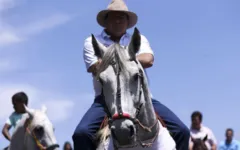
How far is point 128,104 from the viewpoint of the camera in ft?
21.9

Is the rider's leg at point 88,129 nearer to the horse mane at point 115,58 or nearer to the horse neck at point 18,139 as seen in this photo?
the horse mane at point 115,58

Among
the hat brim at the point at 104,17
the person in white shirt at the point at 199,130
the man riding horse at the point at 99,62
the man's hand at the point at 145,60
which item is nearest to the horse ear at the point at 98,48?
the man riding horse at the point at 99,62

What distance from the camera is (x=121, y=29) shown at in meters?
8.31

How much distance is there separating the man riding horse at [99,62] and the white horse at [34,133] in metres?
4.36

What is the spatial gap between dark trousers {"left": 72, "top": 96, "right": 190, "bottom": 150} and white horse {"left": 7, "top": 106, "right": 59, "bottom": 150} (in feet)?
14.3

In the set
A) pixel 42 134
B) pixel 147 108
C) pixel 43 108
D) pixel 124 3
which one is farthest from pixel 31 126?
pixel 147 108

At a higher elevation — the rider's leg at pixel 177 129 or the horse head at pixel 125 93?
the horse head at pixel 125 93

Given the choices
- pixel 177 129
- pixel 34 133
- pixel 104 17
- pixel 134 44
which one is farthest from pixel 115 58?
pixel 34 133

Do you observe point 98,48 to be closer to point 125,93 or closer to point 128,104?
point 125,93

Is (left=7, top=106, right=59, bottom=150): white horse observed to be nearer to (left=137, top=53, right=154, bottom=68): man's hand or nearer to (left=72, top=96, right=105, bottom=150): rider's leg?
(left=72, top=96, right=105, bottom=150): rider's leg

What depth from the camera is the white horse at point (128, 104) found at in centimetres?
657

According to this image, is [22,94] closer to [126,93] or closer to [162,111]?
[162,111]

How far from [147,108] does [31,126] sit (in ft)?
19.3

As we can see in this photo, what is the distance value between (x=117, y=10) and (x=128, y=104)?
2.04 metres
